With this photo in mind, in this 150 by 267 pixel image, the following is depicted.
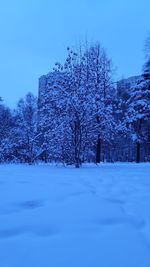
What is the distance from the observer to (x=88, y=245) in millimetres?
2266

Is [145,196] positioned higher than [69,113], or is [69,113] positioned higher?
[69,113]

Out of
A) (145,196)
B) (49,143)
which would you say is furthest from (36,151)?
(145,196)

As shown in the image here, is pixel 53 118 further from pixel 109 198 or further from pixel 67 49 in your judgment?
pixel 109 198

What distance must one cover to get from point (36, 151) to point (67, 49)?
23.3 ft

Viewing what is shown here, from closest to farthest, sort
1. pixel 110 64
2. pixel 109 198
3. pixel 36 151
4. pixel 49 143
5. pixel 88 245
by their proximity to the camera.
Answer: pixel 88 245 → pixel 109 198 → pixel 49 143 → pixel 36 151 → pixel 110 64

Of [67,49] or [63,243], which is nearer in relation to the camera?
[63,243]

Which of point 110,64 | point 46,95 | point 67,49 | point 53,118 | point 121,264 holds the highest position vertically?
point 110,64

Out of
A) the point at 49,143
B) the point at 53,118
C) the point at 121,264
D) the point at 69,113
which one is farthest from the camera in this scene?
the point at 49,143

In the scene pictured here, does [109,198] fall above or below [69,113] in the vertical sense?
below

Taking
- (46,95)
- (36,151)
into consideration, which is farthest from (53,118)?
(36,151)

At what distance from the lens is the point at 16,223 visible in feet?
9.04

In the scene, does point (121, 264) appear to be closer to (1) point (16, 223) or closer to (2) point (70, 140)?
(1) point (16, 223)

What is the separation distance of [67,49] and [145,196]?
10.0m

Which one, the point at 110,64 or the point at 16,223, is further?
the point at 110,64
